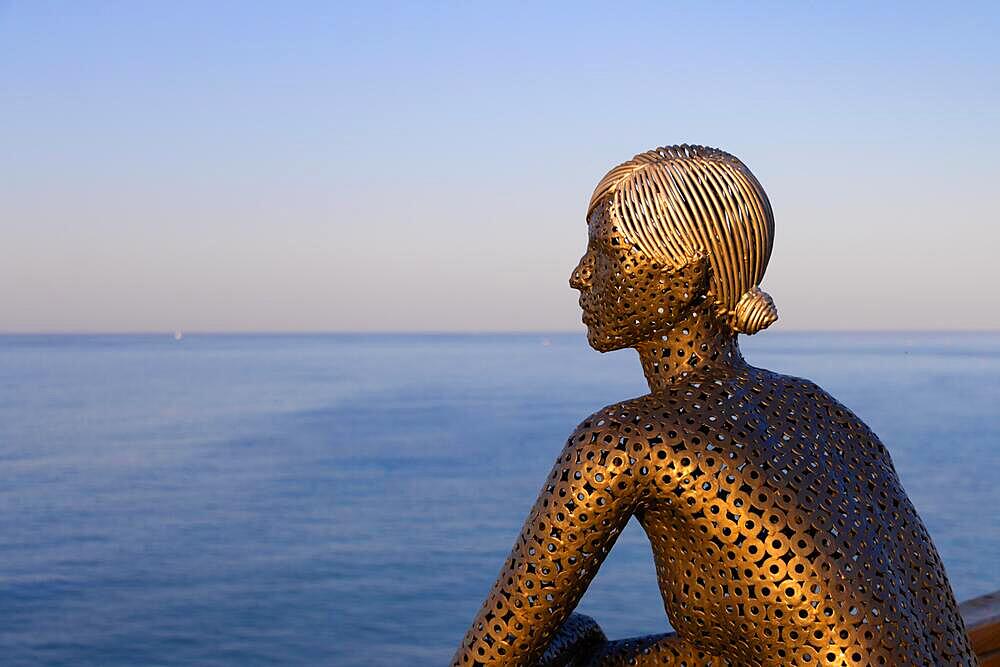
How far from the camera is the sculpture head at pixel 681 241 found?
2.53 meters

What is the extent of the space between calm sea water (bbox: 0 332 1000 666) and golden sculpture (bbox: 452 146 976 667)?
11.6 meters

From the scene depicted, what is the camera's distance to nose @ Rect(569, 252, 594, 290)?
2.71 metres

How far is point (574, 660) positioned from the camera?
9.07ft

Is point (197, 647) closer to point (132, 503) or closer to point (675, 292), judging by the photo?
point (132, 503)

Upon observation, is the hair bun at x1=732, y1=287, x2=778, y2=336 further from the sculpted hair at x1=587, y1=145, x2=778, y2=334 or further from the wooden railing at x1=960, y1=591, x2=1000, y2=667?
the wooden railing at x1=960, y1=591, x2=1000, y2=667

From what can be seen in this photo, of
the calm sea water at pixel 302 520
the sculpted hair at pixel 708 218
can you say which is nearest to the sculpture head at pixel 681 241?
the sculpted hair at pixel 708 218

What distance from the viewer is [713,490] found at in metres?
2.29

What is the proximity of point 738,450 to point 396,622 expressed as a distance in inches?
512

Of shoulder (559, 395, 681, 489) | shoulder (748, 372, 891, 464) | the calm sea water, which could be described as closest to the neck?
shoulder (748, 372, 891, 464)

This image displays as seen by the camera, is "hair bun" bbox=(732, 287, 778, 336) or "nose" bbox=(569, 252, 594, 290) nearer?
"hair bun" bbox=(732, 287, 778, 336)

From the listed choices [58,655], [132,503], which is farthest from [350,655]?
[132,503]

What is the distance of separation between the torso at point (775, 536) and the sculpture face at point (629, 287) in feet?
0.65

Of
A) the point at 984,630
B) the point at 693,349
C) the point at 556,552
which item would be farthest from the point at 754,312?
the point at 984,630

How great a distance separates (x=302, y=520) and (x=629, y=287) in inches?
760
